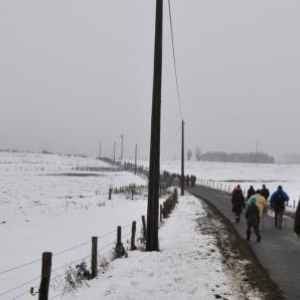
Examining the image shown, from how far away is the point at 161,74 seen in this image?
14266 mm

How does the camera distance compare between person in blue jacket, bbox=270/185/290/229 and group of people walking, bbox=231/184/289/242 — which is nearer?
group of people walking, bbox=231/184/289/242

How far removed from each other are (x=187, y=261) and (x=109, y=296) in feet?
11.8

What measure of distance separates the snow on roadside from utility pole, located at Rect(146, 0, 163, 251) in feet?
2.10

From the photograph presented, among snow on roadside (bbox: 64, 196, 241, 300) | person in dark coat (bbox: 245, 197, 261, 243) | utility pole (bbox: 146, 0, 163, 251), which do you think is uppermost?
utility pole (bbox: 146, 0, 163, 251)

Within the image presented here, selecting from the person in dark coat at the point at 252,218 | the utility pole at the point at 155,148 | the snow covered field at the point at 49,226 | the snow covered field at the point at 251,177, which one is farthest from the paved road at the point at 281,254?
the snow covered field at the point at 251,177

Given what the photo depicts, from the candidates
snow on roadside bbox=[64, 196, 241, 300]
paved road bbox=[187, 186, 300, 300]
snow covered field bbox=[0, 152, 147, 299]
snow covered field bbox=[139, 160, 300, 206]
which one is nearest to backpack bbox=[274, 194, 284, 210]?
paved road bbox=[187, 186, 300, 300]

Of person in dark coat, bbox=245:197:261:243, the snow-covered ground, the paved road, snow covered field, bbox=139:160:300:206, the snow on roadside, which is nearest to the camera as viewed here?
the snow on roadside

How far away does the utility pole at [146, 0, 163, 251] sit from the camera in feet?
45.3

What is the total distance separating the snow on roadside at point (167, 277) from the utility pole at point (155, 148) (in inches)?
25.1

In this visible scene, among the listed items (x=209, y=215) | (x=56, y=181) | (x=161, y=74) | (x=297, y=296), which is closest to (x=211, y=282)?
(x=297, y=296)

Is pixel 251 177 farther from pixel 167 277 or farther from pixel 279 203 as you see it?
pixel 167 277

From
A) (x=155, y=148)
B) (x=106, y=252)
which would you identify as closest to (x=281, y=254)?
(x=155, y=148)

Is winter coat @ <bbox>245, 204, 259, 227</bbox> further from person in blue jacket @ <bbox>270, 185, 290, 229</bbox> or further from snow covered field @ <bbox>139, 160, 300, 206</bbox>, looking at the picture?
snow covered field @ <bbox>139, 160, 300, 206</bbox>

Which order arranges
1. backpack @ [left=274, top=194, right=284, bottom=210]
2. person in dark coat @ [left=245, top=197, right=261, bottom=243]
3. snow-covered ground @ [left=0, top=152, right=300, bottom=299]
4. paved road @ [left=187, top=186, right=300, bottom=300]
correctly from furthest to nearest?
backpack @ [left=274, top=194, right=284, bottom=210] < person in dark coat @ [left=245, top=197, right=261, bottom=243] < paved road @ [left=187, top=186, right=300, bottom=300] < snow-covered ground @ [left=0, top=152, right=300, bottom=299]
